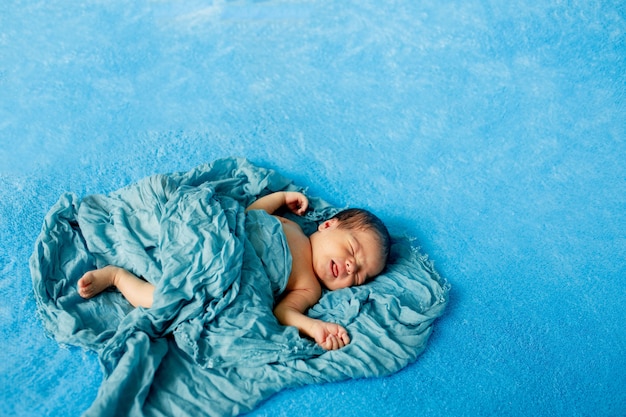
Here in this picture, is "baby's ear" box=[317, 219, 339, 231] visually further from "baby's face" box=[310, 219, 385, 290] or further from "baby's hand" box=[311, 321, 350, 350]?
"baby's hand" box=[311, 321, 350, 350]

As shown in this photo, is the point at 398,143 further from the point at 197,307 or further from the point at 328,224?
the point at 197,307

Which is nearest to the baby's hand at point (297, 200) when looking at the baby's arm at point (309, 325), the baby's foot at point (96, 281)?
the baby's arm at point (309, 325)

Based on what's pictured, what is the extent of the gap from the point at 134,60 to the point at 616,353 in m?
2.07

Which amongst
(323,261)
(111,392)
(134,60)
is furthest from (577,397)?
(134,60)

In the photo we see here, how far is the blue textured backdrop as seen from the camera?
5.24 feet

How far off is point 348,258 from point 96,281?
698mm

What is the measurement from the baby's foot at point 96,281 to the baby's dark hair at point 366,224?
2.21ft

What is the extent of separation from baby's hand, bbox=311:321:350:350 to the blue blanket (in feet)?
0.08

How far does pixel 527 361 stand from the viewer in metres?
1.67

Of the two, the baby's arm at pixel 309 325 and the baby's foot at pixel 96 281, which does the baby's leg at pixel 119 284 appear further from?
the baby's arm at pixel 309 325

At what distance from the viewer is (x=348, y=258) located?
5.72 ft

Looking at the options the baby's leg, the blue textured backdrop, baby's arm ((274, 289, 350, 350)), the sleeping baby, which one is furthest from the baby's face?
the baby's leg

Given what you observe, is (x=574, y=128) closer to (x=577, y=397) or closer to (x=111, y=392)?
(x=577, y=397)

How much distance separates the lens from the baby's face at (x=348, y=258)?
1.74 metres
